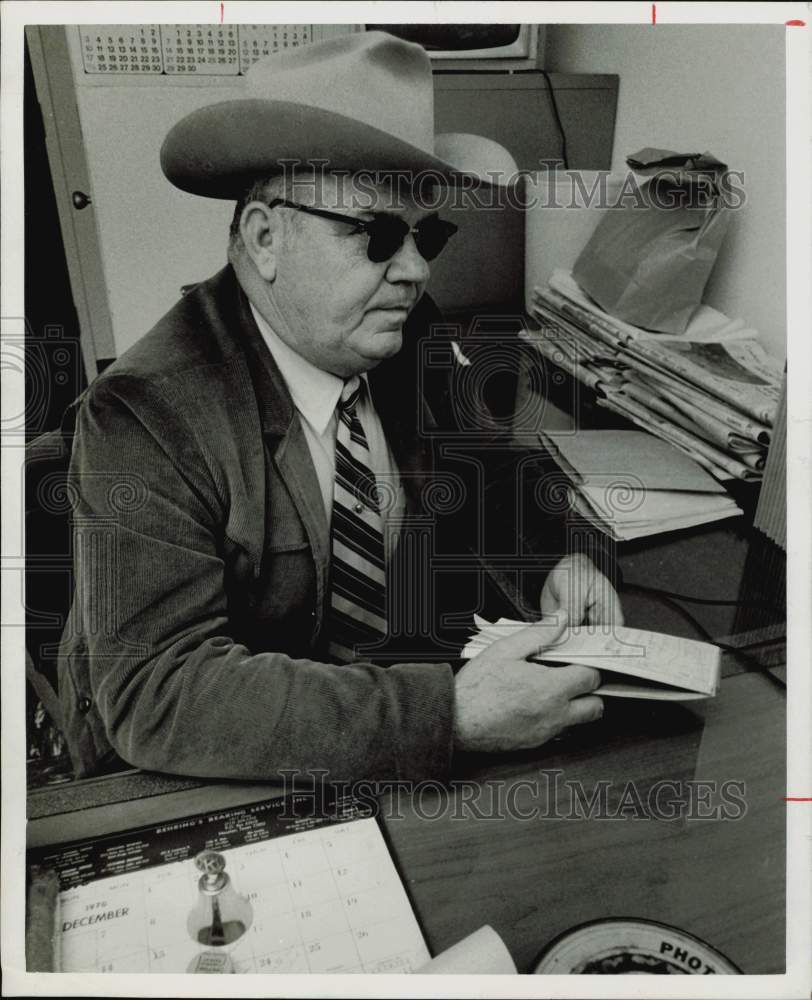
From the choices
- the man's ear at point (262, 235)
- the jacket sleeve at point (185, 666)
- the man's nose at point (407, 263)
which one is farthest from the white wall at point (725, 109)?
the jacket sleeve at point (185, 666)

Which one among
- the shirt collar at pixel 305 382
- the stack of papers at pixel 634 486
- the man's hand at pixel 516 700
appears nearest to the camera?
the man's hand at pixel 516 700

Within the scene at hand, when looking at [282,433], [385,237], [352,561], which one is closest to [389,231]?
[385,237]

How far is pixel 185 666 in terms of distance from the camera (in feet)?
2.70

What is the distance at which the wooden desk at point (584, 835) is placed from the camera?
77cm

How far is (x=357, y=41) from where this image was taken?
35.2 inches

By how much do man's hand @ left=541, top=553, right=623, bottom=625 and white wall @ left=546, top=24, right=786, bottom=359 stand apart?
47cm

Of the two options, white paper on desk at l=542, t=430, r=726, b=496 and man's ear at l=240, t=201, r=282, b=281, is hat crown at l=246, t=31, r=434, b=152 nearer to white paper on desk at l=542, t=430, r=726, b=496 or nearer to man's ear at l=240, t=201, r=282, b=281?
man's ear at l=240, t=201, r=282, b=281

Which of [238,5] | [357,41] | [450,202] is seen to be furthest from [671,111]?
[238,5]

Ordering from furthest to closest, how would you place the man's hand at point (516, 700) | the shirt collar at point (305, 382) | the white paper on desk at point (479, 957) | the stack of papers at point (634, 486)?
1. the stack of papers at point (634, 486)
2. the shirt collar at point (305, 382)
3. the man's hand at point (516, 700)
4. the white paper on desk at point (479, 957)

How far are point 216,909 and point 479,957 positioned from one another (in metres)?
0.28

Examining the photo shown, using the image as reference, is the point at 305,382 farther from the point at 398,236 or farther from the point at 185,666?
the point at 185,666

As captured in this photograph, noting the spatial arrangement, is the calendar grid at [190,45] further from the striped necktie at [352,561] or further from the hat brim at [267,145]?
the striped necktie at [352,561]

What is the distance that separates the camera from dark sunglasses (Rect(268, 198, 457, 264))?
2.95 ft

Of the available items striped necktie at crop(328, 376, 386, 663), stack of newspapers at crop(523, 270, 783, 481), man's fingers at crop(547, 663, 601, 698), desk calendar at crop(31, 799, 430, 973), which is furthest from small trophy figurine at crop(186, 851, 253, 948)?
stack of newspapers at crop(523, 270, 783, 481)
